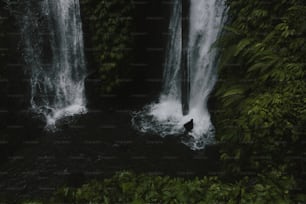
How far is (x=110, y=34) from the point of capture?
1092cm

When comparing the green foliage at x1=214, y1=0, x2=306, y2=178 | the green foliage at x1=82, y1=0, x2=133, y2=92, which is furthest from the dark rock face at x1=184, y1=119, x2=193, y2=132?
the green foliage at x1=214, y1=0, x2=306, y2=178

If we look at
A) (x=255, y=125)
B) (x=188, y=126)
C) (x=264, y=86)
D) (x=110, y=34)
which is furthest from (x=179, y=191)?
(x=110, y=34)

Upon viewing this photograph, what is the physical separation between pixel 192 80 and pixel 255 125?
6.21m

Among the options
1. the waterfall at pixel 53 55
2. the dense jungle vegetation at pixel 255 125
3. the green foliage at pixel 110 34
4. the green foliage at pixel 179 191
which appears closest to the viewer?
the green foliage at pixel 179 191

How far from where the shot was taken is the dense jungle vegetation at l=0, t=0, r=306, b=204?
3900 millimetres

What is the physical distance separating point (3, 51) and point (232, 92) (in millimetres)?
8087

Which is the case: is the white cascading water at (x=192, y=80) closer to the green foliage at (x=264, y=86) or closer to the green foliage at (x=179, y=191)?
the green foliage at (x=264, y=86)

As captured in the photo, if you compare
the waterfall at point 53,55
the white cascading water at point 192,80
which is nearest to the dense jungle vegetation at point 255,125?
the white cascading water at point 192,80

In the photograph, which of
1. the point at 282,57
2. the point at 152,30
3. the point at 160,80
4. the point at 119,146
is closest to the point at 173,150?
the point at 119,146

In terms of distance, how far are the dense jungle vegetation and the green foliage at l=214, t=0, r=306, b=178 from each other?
13 millimetres

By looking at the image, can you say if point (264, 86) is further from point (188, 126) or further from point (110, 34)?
point (110, 34)

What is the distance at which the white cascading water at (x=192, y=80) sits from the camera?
10.2 meters

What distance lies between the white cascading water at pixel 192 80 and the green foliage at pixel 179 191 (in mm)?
5915

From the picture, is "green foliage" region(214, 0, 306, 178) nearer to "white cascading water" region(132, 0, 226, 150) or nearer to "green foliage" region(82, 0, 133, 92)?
"white cascading water" region(132, 0, 226, 150)
